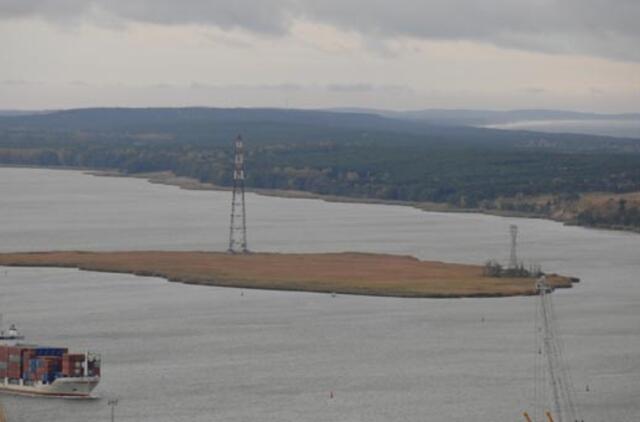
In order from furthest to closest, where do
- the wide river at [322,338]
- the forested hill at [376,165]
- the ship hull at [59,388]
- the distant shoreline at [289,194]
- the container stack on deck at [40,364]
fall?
the forested hill at [376,165]
the distant shoreline at [289,194]
the container stack on deck at [40,364]
the ship hull at [59,388]
the wide river at [322,338]

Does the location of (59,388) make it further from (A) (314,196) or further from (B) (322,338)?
(A) (314,196)

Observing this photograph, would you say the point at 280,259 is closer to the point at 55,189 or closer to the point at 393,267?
the point at 393,267

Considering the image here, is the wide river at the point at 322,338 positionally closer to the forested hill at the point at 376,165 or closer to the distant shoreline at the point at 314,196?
the distant shoreline at the point at 314,196

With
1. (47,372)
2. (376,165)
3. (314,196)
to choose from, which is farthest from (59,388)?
(376,165)

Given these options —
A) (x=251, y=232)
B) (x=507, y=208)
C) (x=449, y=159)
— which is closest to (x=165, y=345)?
(x=251, y=232)

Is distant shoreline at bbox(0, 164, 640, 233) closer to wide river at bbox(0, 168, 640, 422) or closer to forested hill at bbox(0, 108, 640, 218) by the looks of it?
forested hill at bbox(0, 108, 640, 218)

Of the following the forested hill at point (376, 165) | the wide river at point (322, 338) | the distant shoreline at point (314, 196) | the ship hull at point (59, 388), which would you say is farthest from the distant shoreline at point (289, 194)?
the ship hull at point (59, 388)
